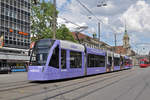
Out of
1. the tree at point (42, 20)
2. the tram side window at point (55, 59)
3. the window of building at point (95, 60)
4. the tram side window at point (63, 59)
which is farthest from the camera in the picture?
the tree at point (42, 20)

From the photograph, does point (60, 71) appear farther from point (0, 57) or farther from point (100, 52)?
point (0, 57)

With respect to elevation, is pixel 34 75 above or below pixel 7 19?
below

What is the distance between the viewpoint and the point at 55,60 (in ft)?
43.4

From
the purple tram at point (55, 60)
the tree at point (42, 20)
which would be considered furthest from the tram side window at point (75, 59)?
the tree at point (42, 20)

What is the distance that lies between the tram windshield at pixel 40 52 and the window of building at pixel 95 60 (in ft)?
21.6

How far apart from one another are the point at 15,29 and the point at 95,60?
Result: 29353mm

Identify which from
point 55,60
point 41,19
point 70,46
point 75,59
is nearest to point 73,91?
point 55,60

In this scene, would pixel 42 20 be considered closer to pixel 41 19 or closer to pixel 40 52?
pixel 41 19

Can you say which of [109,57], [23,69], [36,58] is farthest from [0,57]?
[36,58]

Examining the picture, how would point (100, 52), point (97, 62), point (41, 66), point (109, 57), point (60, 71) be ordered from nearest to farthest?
point (41, 66)
point (60, 71)
point (97, 62)
point (100, 52)
point (109, 57)

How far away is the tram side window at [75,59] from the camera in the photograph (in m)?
15.4

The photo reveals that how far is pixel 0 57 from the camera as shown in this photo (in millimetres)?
33781

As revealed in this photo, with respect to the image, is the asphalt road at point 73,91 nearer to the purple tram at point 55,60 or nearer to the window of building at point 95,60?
the purple tram at point 55,60

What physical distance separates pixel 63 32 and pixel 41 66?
104 feet
